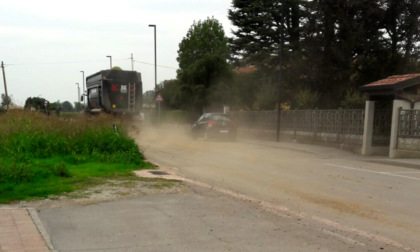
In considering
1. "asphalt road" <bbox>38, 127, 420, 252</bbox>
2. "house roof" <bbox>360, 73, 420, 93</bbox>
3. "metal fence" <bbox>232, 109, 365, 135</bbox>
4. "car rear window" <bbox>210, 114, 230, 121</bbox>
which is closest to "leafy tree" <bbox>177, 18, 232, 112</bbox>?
"metal fence" <bbox>232, 109, 365, 135</bbox>

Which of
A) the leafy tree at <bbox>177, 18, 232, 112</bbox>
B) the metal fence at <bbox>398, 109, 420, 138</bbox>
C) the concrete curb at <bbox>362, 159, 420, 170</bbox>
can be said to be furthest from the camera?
the leafy tree at <bbox>177, 18, 232, 112</bbox>

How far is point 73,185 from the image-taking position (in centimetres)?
822

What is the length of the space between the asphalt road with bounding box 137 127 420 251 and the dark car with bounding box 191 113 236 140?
24.6 feet

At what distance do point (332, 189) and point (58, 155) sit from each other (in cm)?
770

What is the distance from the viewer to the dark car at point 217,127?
22.8m

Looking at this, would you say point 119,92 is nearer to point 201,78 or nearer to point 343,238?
point 201,78

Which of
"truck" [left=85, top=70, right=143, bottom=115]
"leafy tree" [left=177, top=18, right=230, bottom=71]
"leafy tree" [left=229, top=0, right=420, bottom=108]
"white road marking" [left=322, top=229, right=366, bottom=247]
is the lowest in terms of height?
"white road marking" [left=322, top=229, right=366, bottom=247]

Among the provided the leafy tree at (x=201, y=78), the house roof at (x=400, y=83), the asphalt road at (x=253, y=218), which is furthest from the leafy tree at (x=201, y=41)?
the asphalt road at (x=253, y=218)

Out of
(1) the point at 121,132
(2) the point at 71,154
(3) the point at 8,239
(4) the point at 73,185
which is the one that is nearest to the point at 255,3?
(1) the point at 121,132

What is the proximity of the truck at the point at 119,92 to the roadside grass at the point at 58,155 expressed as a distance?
27.9ft

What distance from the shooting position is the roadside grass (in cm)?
804

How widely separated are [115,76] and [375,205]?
19.9 metres

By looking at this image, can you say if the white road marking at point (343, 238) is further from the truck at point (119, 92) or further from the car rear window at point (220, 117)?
the truck at point (119, 92)

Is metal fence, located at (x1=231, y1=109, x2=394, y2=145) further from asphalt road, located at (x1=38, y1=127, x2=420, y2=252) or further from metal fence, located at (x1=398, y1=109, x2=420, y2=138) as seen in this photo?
asphalt road, located at (x1=38, y1=127, x2=420, y2=252)
